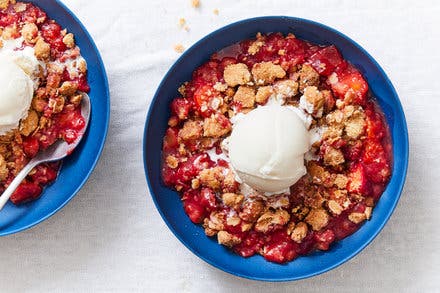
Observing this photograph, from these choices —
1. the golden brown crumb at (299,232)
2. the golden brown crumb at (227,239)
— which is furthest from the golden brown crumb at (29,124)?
the golden brown crumb at (299,232)

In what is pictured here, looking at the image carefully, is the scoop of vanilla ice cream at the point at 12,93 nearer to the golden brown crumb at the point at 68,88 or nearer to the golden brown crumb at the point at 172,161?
the golden brown crumb at the point at 68,88

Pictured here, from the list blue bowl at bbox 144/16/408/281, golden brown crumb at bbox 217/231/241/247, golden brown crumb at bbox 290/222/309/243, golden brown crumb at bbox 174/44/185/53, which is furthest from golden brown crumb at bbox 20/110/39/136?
golden brown crumb at bbox 290/222/309/243

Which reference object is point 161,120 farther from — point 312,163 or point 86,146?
point 312,163

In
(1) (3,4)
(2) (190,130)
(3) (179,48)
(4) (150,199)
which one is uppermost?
(1) (3,4)

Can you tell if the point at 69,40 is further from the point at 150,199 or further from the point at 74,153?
the point at 150,199

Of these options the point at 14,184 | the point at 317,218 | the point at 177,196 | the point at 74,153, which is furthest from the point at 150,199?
the point at 317,218
